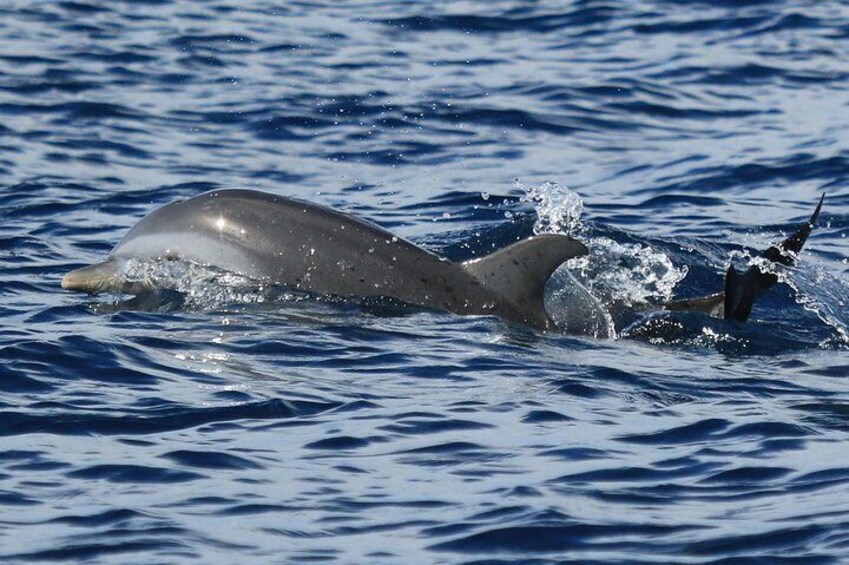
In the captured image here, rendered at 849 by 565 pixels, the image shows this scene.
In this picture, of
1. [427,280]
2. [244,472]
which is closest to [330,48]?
[427,280]

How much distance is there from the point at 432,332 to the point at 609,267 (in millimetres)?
2711

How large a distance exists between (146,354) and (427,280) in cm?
225

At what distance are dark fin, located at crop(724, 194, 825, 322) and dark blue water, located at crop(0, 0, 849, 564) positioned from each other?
1.03 ft

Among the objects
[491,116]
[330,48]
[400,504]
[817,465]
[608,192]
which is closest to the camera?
[400,504]

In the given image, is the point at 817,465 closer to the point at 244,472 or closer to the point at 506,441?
the point at 506,441

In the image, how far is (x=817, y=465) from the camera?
9.02m

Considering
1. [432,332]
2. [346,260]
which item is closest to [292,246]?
[346,260]

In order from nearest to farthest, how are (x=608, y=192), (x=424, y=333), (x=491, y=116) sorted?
(x=424, y=333) < (x=608, y=192) < (x=491, y=116)

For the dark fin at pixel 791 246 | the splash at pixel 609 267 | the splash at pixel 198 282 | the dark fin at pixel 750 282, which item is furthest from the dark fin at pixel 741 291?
the splash at pixel 198 282

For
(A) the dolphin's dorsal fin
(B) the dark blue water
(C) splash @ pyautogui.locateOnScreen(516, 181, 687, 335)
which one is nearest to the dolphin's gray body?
Answer: (A) the dolphin's dorsal fin

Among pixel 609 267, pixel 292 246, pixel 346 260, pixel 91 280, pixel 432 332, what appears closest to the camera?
pixel 432 332

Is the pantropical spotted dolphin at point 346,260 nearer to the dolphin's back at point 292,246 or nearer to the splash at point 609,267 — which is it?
the dolphin's back at point 292,246

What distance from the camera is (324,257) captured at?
12516 millimetres

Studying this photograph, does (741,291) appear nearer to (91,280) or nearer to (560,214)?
(560,214)
